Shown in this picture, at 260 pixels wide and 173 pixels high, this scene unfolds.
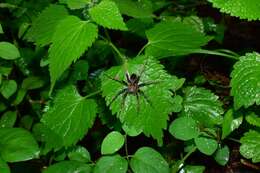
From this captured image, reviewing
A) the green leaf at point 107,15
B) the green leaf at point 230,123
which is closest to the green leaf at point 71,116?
the green leaf at point 107,15

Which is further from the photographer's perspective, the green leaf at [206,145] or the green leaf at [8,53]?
the green leaf at [8,53]

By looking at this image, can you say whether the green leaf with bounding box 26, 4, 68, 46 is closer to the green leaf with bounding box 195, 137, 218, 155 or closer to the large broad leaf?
the large broad leaf

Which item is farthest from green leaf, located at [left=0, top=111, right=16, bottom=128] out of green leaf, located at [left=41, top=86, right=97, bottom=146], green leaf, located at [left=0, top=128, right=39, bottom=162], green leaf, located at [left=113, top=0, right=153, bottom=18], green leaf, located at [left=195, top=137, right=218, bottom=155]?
green leaf, located at [left=195, top=137, right=218, bottom=155]

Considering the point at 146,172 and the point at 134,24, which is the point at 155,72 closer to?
the point at 146,172

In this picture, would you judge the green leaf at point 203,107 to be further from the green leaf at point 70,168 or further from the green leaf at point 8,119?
the green leaf at point 8,119

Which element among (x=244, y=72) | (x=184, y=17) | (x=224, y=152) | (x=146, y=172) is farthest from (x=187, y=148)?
(x=184, y=17)
